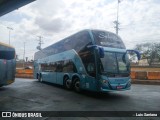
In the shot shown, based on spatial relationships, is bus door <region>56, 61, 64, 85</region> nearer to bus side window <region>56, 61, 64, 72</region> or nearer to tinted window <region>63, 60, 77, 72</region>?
bus side window <region>56, 61, 64, 72</region>

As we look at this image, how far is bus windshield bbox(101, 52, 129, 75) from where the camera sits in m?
11.5

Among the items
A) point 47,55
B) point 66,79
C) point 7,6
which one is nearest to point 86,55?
point 66,79

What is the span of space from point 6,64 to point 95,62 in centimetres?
737

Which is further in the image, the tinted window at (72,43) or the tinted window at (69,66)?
the tinted window at (69,66)

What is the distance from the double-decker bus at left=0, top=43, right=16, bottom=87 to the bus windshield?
7.64 meters

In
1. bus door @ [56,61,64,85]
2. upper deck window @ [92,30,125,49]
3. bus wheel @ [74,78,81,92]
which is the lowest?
bus wheel @ [74,78,81,92]

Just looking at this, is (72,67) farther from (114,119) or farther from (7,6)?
(114,119)

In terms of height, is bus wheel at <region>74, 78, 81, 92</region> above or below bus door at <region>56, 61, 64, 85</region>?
below

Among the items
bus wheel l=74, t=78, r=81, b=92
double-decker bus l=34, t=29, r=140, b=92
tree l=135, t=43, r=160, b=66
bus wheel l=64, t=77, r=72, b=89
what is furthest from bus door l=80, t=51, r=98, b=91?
tree l=135, t=43, r=160, b=66

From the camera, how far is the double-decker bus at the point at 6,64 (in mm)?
15406

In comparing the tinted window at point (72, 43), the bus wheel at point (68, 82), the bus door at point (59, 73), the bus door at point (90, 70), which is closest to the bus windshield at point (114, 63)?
the bus door at point (90, 70)

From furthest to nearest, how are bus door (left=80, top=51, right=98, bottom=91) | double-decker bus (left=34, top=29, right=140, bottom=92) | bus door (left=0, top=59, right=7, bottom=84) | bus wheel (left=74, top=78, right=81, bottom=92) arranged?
1. bus door (left=0, top=59, right=7, bottom=84)
2. bus wheel (left=74, top=78, right=81, bottom=92)
3. bus door (left=80, top=51, right=98, bottom=91)
4. double-decker bus (left=34, top=29, right=140, bottom=92)

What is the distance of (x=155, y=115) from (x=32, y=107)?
4.83 m

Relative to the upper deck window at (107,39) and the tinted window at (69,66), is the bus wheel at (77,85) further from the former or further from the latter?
the upper deck window at (107,39)
